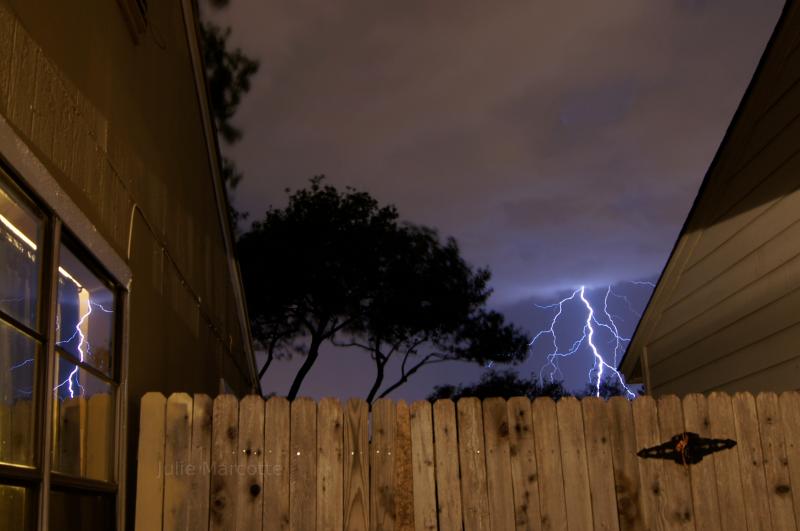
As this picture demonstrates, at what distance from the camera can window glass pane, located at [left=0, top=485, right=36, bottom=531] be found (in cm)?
269

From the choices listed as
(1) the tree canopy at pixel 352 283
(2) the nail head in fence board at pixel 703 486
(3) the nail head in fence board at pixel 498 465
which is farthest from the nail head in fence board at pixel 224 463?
(1) the tree canopy at pixel 352 283

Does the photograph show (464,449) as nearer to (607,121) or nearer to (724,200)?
(724,200)

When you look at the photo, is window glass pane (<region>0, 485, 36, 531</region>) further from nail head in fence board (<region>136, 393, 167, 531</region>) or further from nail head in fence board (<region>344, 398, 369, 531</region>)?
nail head in fence board (<region>344, 398, 369, 531</region>)

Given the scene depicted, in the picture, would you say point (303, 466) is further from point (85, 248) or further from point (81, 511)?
point (85, 248)

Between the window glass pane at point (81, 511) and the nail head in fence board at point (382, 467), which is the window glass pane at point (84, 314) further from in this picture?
the nail head in fence board at point (382, 467)

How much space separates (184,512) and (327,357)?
21.4m

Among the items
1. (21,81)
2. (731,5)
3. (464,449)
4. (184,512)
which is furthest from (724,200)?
(731,5)

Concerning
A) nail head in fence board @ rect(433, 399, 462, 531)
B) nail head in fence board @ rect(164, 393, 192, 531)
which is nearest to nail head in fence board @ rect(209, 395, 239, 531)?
nail head in fence board @ rect(164, 393, 192, 531)

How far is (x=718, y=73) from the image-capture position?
1764cm

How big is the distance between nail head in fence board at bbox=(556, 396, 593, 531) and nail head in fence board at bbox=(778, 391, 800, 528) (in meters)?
1.08

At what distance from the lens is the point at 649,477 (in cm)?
473

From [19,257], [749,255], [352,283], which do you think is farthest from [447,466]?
[352,283]

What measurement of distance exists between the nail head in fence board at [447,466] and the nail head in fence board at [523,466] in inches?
10.9

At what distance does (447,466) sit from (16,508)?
2.30 meters
